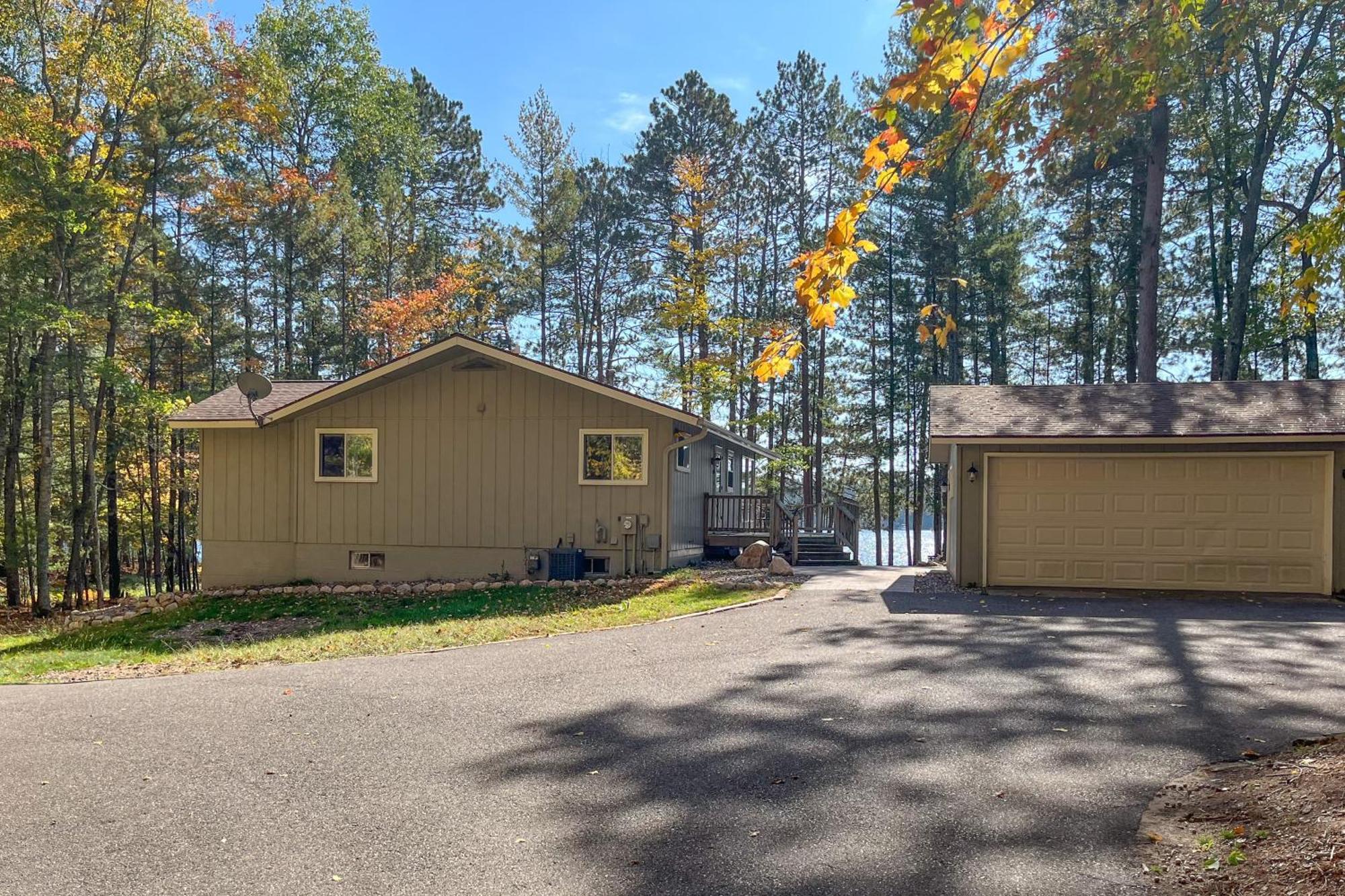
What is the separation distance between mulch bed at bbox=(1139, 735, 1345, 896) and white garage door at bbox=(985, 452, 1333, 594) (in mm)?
8003

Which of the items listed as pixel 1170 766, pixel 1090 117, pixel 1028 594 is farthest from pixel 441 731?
pixel 1028 594

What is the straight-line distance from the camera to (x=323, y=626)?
11484 mm

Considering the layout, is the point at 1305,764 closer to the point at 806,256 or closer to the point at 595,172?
the point at 806,256

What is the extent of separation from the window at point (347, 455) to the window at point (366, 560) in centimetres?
132

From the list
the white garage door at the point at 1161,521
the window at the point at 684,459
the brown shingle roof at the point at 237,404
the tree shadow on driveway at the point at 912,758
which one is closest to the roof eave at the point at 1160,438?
the white garage door at the point at 1161,521

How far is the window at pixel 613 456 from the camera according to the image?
14.9 metres

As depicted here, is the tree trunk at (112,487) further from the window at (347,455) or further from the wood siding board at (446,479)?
the window at (347,455)

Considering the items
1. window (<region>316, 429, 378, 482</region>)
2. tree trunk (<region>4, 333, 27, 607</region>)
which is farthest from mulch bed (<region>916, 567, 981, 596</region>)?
tree trunk (<region>4, 333, 27, 607</region>)

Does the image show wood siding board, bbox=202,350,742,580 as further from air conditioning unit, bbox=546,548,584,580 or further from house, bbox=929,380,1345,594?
house, bbox=929,380,1345,594

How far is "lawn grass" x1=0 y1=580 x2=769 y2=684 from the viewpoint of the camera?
29.8 feet

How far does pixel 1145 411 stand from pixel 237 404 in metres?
15.7

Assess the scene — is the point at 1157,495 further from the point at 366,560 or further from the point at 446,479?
the point at 366,560

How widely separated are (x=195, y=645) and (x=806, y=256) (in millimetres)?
9696

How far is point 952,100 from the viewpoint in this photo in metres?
3.58
